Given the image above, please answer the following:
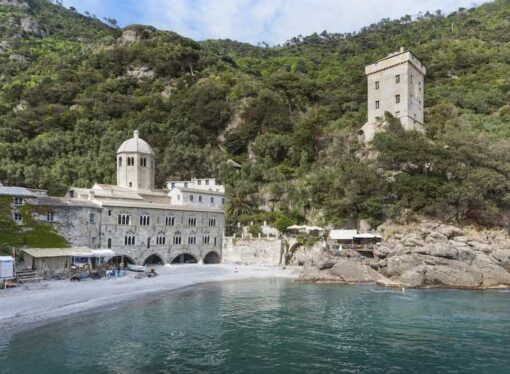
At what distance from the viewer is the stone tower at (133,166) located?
51.8 meters

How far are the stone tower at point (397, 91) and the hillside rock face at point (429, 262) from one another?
2060cm

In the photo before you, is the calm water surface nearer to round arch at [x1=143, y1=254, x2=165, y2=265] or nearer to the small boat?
the small boat

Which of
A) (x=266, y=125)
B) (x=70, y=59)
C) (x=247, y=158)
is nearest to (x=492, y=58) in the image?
(x=266, y=125)

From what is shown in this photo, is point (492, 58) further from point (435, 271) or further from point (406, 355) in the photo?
point (406, 355)

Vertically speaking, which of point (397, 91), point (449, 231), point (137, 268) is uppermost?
point (397, 91)

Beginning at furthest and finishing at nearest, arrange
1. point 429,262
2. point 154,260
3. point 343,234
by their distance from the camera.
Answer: point 154,260 < point 343,234 < point 429,262

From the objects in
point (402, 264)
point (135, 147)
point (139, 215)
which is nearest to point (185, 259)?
point (139, 215)

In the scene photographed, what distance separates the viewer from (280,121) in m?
73.3

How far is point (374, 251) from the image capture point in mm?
43156

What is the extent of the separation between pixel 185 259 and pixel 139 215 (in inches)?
370

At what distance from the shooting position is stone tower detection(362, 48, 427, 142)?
192ft

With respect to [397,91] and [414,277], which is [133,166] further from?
[397,91]

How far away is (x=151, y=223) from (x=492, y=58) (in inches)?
2930

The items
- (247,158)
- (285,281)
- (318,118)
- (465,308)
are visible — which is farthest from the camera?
(247,158)
